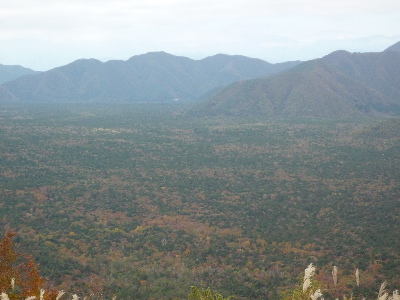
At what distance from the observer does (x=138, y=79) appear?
162 meters

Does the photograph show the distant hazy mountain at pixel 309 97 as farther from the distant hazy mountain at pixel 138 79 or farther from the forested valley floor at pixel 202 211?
the distant hazy mountain at pixel 138 79

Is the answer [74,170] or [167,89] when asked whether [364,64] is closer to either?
[167,89]

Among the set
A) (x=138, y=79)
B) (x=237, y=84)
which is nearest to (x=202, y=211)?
(x=237, y=84)

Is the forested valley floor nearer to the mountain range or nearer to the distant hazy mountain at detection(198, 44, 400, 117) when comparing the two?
the distant hazy mountain at detection(198, 44, 400, 117)

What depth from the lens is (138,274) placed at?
18.8 meters

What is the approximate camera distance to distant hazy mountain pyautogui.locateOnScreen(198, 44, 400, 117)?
9125 centimetres

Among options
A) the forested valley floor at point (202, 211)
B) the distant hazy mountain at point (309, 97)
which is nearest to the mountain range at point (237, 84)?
the distant hazy mountain at point (309, 97)

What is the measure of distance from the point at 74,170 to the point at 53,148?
36.2ft

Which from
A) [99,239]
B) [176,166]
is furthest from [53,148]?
[99,239]

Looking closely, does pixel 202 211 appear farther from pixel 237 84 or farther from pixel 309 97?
pixel 237 84

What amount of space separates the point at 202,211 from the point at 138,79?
140 m

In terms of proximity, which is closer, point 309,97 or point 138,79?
point 309,97

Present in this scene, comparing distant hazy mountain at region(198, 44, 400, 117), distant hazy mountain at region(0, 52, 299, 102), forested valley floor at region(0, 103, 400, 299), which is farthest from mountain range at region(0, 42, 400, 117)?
forested valley floor at region(0, 103, 400, 299)

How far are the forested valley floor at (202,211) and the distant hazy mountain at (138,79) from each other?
301ft
